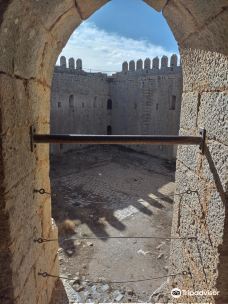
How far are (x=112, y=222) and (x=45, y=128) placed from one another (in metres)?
5.93

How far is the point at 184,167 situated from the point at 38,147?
4.64 feet

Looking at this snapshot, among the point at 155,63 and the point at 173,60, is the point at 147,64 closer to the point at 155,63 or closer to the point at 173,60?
Answer: the point at 155,63

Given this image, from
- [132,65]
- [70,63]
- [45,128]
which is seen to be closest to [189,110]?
[45,128]

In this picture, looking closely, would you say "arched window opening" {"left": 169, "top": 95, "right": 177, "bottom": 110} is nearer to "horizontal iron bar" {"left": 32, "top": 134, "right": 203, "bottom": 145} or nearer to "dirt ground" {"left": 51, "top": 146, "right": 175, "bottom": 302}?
"dirt ground" {"left": 51, "top": 146, "right": 175, "bottom": 302}

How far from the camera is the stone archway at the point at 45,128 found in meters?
1.53

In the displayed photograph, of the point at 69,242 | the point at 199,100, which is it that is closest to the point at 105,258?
the point at 69,242

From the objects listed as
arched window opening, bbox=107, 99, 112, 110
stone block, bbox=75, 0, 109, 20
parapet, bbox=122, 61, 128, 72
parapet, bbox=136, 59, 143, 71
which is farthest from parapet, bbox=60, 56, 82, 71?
stone block, bbox=75, 0, 109, 20

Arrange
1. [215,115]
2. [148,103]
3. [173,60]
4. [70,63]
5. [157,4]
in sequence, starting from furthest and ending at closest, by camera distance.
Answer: [70,63]
[148,103]
[173,60]
[157,4]
[215,115]

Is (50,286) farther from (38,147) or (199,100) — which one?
(199,100)

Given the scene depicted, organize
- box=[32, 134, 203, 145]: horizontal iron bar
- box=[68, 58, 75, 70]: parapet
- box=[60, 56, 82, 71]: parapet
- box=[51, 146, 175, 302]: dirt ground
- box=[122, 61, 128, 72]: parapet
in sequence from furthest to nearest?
box=[122, 61, 128, 72]: parapet → box=[68, 58, 75, 70]: parapet → box=[60, 56, 82, 71]: parapet → box=[51, 146, 175, 302]: dirt ground → box=[32, 134, 203, 145]: horizontal iron bar

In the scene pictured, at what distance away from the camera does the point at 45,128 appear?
2.49 m

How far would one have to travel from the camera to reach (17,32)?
1491mm

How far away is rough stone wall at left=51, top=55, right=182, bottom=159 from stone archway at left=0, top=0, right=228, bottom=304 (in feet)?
41.9

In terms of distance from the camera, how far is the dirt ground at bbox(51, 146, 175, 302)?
200 inches
